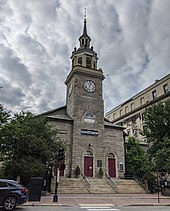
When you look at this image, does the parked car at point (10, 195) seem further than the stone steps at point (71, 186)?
No

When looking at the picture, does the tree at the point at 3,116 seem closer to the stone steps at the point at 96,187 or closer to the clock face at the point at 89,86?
the stone steps at the point at 96,187

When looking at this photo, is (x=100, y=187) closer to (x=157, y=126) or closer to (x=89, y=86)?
(x=157, y=126)

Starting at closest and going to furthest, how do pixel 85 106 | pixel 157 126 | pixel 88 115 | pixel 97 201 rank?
pixel 97 201
pixel 157 126
pixel 88 115
pixel 85 106

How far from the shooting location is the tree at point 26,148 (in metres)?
19.0


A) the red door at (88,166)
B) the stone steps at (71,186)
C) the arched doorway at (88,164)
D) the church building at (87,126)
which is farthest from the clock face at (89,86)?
the stone steps at (71,186)

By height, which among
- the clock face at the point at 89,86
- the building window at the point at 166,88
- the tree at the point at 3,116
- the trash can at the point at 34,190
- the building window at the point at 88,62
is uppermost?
the building window at the point at 88,62

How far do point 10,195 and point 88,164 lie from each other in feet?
63.5

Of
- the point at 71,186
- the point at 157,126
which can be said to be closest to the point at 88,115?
the point at 157,126

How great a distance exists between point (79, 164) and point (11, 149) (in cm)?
1075

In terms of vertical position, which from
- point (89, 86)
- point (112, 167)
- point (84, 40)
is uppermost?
point (84, 40)

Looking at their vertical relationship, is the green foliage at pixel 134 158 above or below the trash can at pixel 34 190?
above

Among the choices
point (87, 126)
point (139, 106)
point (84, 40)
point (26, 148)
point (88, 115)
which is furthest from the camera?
point (139, 106)

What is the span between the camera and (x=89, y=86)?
3403 centimetres

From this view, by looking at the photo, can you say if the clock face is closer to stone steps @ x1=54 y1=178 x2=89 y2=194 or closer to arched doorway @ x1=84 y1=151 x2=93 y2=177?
arched doorway @ x1=84 y1=151 x2=93 y2=177
